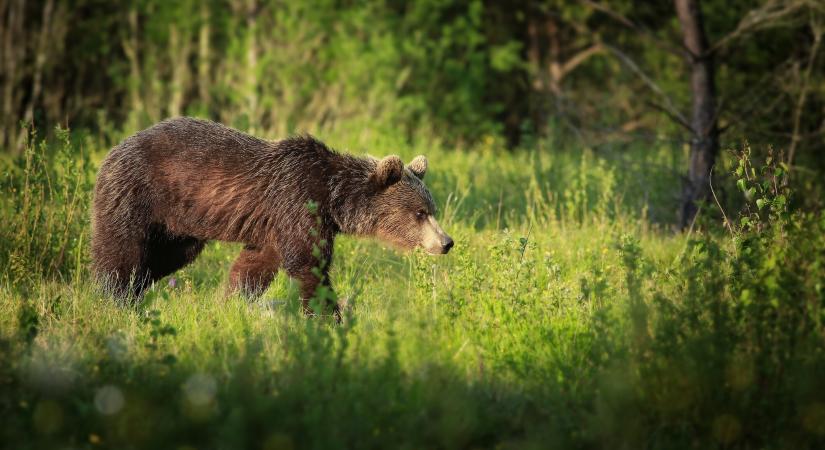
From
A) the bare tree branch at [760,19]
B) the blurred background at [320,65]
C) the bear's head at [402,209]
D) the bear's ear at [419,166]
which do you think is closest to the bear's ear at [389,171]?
the bear's head at [402,209]

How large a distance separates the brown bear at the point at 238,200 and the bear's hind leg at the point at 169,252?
0.06 feet

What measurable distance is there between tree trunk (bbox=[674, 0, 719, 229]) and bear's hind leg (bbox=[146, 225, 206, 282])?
5183mm

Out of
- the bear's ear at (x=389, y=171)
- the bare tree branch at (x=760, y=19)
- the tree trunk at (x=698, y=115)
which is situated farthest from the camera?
the tree trunk at (x=698, y=115)

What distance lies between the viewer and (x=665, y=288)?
22.7 ft

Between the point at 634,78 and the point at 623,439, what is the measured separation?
51.5 ft

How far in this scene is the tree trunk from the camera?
398 inches

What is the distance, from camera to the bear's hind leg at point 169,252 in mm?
7414

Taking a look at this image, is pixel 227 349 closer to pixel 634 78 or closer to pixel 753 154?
pixel 753 154

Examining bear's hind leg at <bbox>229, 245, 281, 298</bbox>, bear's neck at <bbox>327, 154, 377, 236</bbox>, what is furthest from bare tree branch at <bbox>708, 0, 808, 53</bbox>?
bear's hind leg at <bbox>229, 245, 281, 298</bbox>

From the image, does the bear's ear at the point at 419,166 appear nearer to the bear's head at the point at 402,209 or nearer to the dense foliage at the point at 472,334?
the bear's head at the point at 402,209

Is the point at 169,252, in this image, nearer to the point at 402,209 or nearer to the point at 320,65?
the point at 402,209

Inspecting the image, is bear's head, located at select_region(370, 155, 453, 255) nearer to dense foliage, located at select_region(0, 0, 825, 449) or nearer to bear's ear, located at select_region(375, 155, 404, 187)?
bear's ear, located at select_region(375, 155, 404, 187)

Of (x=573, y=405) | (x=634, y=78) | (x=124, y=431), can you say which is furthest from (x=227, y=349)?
(x=634, y=78)

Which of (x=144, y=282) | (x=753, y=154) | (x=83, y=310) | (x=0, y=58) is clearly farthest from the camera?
(x=0, y=58)
